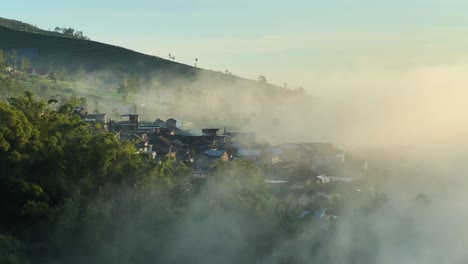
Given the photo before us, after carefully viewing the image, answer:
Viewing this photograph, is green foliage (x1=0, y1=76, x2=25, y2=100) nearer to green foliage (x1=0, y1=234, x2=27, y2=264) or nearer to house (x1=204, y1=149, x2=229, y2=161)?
house (x1=204, y1=149, x2=229, y2=161)

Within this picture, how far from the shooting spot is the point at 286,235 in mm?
12594

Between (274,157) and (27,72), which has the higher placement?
(27,72)

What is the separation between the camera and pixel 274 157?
92.7 ft

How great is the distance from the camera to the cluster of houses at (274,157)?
2012 centimetres

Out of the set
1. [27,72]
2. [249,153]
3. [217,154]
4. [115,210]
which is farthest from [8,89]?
[115,210]

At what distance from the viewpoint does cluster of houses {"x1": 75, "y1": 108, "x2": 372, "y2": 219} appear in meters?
20.1

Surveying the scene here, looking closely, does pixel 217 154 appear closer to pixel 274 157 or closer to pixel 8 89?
pixel 274 157

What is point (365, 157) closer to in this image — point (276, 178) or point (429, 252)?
point (276, 178)

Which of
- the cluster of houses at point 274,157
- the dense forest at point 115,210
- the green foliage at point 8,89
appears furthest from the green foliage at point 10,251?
the green foliage at point 8,89

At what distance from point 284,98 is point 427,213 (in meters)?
60.9

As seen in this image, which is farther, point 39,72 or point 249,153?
point 39,72

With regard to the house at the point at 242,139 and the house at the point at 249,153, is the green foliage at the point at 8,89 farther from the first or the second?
the house at the point at 249,153

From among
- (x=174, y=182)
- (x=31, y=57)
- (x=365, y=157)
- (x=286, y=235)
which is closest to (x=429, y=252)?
(x=286, y=235)

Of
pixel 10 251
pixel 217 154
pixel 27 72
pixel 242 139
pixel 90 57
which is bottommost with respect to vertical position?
pixel 10 251
